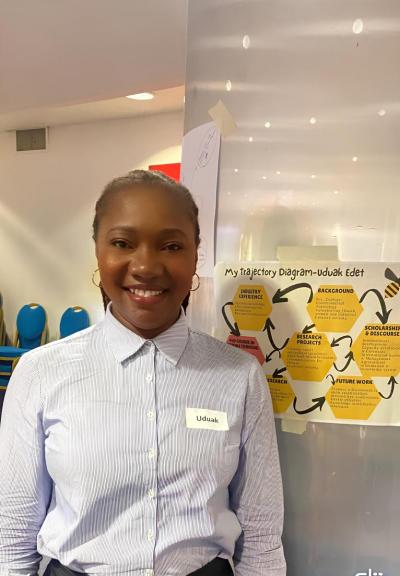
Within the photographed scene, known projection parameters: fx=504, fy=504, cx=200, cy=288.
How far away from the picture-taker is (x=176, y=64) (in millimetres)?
2041

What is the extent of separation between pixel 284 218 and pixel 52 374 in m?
0.60

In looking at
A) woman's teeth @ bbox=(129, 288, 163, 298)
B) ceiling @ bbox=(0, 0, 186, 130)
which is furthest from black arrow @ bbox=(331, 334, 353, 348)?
ceiling @ bbox=(0, 0, 186, 130)

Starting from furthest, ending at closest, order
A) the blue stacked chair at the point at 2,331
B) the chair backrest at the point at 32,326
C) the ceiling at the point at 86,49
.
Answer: the blue stacked chair at the point at 2,331, the chair backrest at the point at 32,326, the ceiling at the point at 86,49

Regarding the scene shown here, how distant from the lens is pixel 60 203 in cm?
513

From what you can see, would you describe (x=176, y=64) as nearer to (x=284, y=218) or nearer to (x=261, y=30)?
(x=261, y=30)

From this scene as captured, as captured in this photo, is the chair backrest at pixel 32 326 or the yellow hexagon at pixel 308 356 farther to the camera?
the chair backrest at pixel 32 326

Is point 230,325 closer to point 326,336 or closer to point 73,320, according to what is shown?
point 326,336

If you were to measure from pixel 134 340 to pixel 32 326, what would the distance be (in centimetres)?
432

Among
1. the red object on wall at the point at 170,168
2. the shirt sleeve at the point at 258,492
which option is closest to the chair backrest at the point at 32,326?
the red object on wall at the point at 170,168

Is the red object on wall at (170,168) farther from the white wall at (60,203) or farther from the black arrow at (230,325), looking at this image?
the black arrow at (230,325)

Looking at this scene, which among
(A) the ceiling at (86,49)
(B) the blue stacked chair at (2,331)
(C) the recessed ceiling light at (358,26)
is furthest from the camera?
(B) the blue stacked chair at (2,331)

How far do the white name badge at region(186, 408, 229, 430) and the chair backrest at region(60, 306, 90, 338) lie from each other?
13.1ft

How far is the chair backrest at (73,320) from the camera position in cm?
485

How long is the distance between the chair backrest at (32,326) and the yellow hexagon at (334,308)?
4.35m
